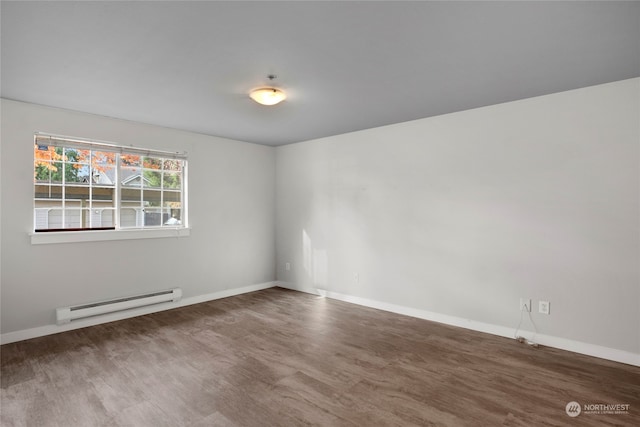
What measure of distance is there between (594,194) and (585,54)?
4.34 feet

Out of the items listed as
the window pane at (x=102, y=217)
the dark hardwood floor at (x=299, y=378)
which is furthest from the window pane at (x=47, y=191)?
the dark hardwood floor at (x=299, y=378)

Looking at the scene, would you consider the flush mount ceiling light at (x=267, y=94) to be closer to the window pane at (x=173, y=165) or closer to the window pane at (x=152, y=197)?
the window pane at (x=173, y=165)

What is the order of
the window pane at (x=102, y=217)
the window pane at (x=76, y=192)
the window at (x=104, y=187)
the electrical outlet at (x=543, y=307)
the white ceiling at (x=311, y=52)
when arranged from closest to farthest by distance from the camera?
1. the white ceiling at (x=311, y=52)
2. the electrical outlet at (x=543, y=307)
3. the window at (x=104, y=187)
4. the window pane at (x=76, y=192)
5. the window pane at (x=102, y=217)

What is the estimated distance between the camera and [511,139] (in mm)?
3504

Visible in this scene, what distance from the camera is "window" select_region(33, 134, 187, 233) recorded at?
3689 mm

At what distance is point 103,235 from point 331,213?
9.99 ft

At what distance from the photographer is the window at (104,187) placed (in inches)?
145

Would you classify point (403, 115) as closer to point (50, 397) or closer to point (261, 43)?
point (261, 43)

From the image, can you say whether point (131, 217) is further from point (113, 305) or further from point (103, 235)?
point (113, 305)

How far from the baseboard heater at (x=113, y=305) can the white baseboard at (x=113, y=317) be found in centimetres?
8

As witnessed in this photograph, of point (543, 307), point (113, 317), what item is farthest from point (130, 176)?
point (543, 307)

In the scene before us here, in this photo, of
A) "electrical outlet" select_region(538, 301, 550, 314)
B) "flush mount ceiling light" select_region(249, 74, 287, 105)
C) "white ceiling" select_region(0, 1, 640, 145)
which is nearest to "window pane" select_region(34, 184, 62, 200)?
"white ceiling" select_region(0, 1, 640, 145)

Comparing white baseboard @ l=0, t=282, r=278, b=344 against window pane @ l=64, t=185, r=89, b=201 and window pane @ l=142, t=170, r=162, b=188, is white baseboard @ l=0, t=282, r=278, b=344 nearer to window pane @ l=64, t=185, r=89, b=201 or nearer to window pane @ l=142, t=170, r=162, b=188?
window pane @ l=64, t=185, r=89, b=201

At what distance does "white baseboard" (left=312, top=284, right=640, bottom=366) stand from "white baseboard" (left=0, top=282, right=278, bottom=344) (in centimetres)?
173
